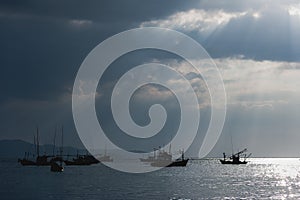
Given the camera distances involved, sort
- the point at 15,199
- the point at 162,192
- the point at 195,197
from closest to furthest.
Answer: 1. the point at 15,199
2. the point at 195,197
3. the point at 162,192

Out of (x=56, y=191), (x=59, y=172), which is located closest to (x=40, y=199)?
(x=56, y=191)

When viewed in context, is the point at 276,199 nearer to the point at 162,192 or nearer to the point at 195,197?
the point at 195,197

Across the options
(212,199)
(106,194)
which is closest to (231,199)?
(212,199)

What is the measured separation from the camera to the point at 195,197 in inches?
3322

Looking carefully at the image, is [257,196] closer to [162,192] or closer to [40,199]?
[162,192]

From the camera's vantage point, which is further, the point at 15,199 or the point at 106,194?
the point at 106,194

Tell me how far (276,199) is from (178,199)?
1540 centimetres

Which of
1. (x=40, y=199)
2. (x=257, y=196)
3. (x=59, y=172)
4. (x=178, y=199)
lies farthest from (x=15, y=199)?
(x=59, y=172)

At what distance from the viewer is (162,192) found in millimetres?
94250

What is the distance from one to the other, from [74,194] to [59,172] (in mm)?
87650

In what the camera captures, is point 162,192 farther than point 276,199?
Yes

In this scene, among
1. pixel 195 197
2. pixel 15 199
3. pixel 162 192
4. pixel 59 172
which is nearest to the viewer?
pixel 15 199

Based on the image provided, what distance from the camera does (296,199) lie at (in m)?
81.1

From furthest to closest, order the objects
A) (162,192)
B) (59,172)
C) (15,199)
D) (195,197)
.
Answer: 1. (59,172)
2. (162,192)
3. (195,197)
4. (15,199)
